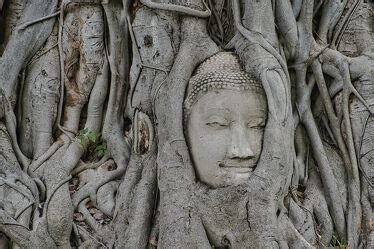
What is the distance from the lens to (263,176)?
10.8ft

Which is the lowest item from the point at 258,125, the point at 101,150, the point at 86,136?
the point at 101,150

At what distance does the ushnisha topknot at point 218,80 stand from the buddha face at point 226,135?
32 millimetres

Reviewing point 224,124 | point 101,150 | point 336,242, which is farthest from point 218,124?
point 336,242

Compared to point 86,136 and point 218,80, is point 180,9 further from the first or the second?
point 86,136

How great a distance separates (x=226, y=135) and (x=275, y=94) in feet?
1.31

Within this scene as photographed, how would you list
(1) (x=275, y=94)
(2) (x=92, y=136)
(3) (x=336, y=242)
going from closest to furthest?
(1) (x=275, y=94)
(3) (x=336, y=242)
(2) (x=92, y=136)

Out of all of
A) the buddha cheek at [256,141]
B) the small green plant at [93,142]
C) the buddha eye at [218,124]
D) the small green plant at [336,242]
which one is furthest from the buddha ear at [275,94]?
the small green plant at [93,142]

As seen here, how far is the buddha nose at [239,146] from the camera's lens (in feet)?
10.9

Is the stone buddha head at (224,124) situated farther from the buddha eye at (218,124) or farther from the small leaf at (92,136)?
the small leaf at (92,136)

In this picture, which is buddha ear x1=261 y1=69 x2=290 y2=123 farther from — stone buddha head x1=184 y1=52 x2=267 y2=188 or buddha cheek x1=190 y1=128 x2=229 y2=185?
buddha cheek x1=190 y1=128 x2=229 y2=185

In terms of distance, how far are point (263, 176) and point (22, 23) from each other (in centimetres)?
220

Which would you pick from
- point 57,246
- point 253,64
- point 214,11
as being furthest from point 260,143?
point 57,246

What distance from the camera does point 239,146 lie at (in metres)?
3.34

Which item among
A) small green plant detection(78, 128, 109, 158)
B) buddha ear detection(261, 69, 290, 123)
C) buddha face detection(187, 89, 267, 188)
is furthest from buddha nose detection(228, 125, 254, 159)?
small green plant detection(78, 128, 109, 158)
